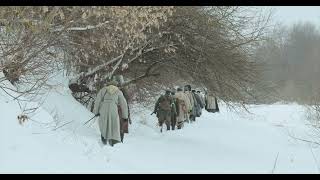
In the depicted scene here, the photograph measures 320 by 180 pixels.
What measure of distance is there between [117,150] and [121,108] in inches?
56.8

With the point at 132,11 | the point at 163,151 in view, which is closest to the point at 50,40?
the point at 132,11

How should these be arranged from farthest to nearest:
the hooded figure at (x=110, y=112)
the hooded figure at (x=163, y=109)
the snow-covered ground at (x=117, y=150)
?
the hooded figure at (x=163, y=109) < the hooded figure at (x=110, y=112) < the snow-covered ground at (x=117, y=150)

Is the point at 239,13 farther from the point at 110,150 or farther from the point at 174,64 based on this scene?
Result: the point at 110,150

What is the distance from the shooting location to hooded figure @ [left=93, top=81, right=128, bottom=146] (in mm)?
13961

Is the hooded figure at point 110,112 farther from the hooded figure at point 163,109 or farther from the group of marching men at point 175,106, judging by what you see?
the hooded figure at point 163,109

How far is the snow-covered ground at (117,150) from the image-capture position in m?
9.48

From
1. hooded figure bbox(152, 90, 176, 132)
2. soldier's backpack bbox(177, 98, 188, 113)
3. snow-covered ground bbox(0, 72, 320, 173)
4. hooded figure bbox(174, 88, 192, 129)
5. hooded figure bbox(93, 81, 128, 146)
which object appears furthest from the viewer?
soldier's backpack bbox(177, 98, 188, 113)

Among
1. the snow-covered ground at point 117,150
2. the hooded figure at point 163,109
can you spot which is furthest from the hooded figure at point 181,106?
the snow-covered ground at point 117,150

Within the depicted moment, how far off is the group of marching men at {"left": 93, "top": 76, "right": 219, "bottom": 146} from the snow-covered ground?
42 centimetres

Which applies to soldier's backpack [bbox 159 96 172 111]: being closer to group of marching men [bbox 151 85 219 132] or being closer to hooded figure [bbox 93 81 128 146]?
group of marching men [bbox 151 85 219 132]

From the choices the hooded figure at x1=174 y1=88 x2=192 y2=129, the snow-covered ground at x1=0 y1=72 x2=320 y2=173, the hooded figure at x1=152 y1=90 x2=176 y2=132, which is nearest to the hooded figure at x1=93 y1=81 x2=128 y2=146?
the snow-covered ground at x1=0 y1=72 x2=320 y2=173

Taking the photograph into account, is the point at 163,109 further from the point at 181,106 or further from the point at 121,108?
the point at 121,108

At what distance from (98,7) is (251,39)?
27.4ft

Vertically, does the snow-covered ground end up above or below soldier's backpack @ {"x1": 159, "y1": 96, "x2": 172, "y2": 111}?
below
